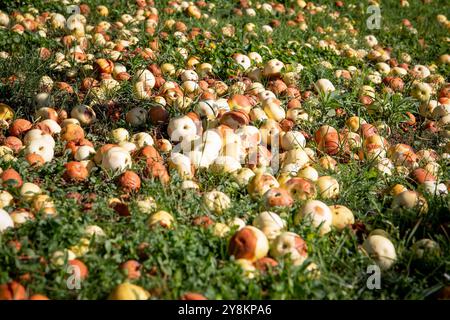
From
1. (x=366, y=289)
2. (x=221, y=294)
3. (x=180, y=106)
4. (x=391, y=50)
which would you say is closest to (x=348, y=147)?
(x=180, y=106)

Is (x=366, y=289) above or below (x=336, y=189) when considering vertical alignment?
below

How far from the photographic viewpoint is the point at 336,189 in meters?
4.01

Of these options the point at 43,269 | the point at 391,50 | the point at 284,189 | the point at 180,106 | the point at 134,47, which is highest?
the point at 391,50

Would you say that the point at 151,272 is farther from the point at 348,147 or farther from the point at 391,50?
the point at 391,50

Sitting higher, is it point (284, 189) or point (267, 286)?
point (284, 189)

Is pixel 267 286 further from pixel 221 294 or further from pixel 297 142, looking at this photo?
pixel 297 142

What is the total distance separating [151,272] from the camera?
9.83 feet

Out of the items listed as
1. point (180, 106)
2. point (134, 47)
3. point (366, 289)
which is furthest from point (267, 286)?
Result: point (134, 47)

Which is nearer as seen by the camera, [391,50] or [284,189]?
[284,189]

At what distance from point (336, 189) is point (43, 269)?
207 cm

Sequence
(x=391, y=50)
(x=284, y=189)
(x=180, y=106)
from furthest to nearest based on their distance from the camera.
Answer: (x=391, y=50)
(x=180, y=106)
(x=284, y=189)

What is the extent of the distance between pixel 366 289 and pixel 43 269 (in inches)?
68.9

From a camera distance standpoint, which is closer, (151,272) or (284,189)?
(151,272)

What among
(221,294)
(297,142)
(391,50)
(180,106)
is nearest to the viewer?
(221,294)
